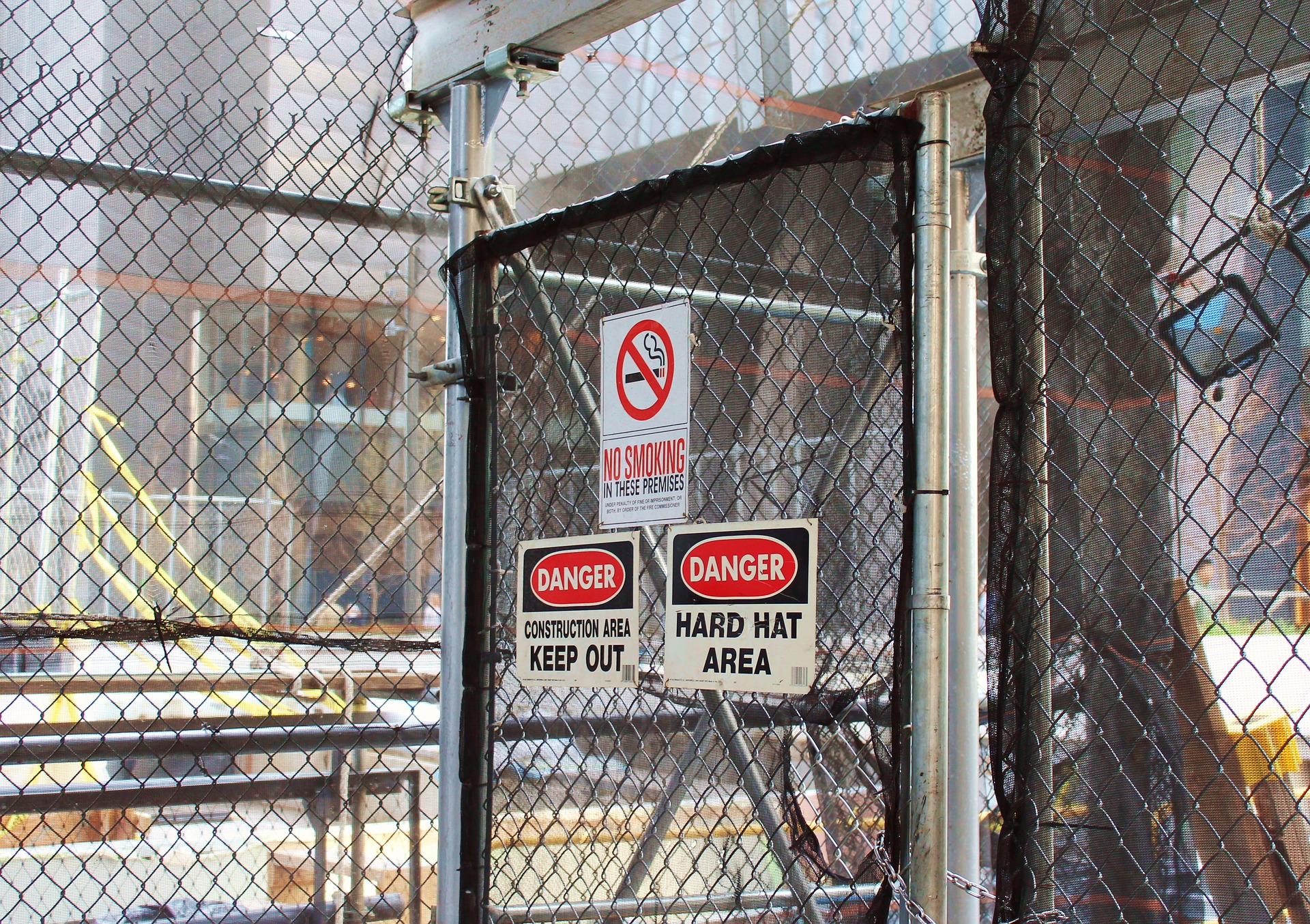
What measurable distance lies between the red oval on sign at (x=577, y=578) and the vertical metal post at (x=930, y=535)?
798 mm

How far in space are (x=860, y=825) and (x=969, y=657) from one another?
1.07m

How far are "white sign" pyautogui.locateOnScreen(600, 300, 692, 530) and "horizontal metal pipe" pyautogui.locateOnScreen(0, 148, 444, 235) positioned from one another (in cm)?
151

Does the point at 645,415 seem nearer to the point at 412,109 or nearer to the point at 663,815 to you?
the point at 663,815

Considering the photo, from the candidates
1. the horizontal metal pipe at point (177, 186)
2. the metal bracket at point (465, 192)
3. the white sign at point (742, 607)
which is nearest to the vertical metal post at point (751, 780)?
the white sign at point (742, 607)

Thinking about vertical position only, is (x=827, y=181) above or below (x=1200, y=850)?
above

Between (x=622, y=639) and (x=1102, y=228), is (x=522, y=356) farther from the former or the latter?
(x=1102, y=228)

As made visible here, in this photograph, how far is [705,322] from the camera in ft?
8.55

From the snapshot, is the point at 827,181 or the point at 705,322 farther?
the point at 705,322

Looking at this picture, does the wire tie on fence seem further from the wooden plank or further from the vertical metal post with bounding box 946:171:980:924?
the wooden plank

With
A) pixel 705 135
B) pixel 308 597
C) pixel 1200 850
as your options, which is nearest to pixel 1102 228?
pixel 1200 850

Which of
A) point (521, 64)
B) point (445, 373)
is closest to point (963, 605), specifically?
point (445, 373)

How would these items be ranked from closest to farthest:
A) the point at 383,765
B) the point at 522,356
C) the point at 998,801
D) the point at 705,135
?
the point at 998,801 → the point at 522,356 → the point at 383,765 → the point at 705,135

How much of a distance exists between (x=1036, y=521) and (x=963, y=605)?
1.24 metres

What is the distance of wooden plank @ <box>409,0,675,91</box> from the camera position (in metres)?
3.05
